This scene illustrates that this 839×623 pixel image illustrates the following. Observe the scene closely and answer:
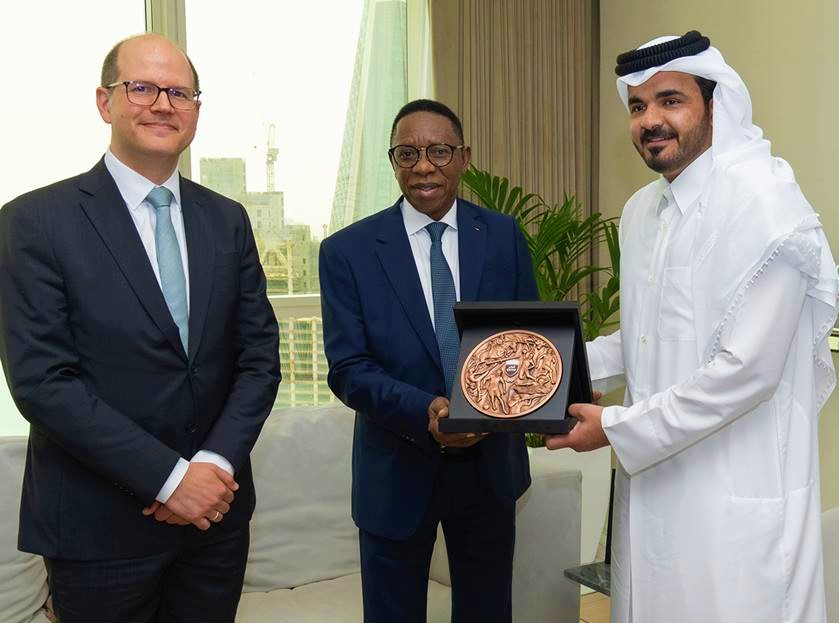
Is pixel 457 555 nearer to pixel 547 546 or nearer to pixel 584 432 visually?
pixel 584 432

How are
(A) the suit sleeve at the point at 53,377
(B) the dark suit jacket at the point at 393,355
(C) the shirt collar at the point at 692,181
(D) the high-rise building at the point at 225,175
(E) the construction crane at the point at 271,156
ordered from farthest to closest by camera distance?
1. (E) the construction crane at the point at 271,156
2. (D) the high-rise building at the point at 225,175
3. (B) the dark suit jacket at the point at 393,355
4. (C) the shirt collar at the point at 692,181
5. (A) the suit sleeve at the point at 53,377

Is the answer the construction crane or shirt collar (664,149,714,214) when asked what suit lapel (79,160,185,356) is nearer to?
shirt collar (664,149,714,214)

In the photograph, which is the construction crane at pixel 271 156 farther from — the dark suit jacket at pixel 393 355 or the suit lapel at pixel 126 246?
the suit lapel at pixel 126 246

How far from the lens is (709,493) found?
72.9 inches

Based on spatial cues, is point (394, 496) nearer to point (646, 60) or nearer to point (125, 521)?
point (125, 521)

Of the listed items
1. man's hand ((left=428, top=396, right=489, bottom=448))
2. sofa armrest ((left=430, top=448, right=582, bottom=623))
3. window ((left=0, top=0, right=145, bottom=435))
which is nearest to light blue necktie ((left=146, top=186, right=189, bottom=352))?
man's hand ((left=428, top=396, right=489, bottom=448))

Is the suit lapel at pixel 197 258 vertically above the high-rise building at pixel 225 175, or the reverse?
the high-rise building at pixel 225 175

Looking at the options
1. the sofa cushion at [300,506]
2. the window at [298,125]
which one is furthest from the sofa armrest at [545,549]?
the window at [298,125]

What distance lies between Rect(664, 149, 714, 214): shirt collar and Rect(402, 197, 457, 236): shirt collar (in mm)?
553

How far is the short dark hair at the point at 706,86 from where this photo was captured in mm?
1920

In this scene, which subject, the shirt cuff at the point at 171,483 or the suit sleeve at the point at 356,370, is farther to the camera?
the suit sleeve at the point at 356,370

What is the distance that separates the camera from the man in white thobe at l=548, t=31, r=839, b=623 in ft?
5.83

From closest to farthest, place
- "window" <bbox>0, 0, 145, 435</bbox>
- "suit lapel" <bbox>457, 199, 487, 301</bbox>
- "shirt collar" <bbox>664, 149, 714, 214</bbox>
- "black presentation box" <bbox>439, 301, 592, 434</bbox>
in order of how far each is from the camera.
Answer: "black presentation box" <bbox>439, 301, 592, 434</bbox>, "shirt collar" <bbox>664, 149, 714, 214</bbox>, "suit lapel" <bbox>457, 199, 487, 301</bbox>, "window" <bbox>0, 0, 145, 435</bbox>

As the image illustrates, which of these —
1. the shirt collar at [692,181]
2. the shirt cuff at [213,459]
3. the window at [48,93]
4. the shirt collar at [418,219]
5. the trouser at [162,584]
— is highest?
the window at [48,93]
